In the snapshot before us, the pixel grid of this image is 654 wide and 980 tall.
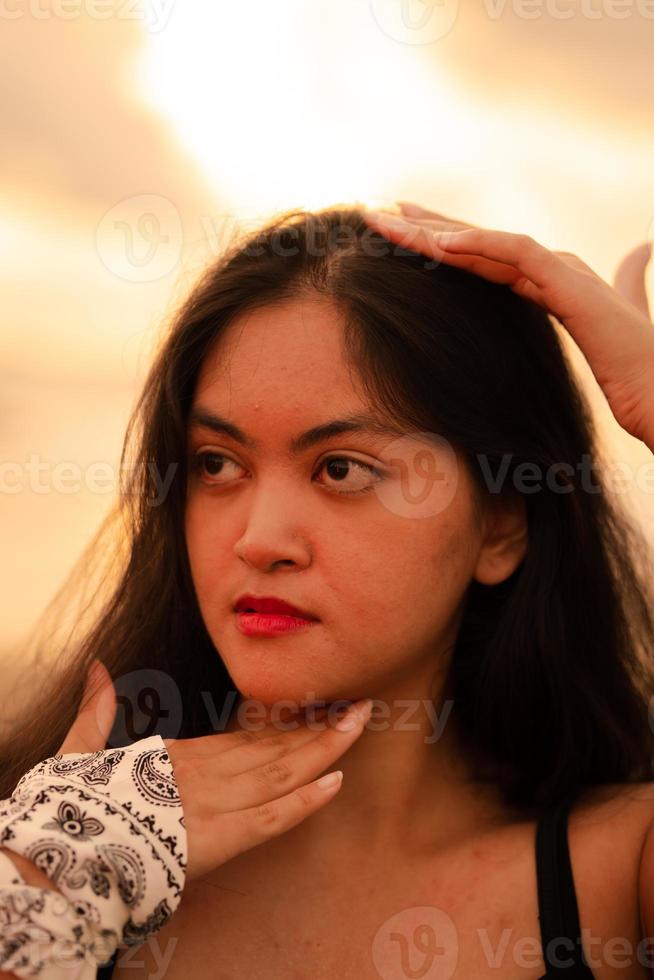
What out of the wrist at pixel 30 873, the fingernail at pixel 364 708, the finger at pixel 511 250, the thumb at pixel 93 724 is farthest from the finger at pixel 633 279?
the wrist at pixel 30 873

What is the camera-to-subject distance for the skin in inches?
95.0

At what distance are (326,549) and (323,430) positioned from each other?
0.82ft

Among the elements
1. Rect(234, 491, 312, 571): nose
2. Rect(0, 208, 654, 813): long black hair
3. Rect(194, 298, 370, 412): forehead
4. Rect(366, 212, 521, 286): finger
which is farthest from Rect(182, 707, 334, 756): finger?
Rect(366, 212, 521, 286): finger

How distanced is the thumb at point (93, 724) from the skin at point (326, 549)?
0.30 metres

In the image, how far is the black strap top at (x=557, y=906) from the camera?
2.42m

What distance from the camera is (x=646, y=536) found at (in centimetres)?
329

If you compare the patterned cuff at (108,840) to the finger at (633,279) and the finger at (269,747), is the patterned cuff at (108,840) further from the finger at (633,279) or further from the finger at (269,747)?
the finger at (633,279)

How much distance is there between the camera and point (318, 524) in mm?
2426

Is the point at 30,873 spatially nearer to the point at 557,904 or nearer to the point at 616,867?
the point at 557,904

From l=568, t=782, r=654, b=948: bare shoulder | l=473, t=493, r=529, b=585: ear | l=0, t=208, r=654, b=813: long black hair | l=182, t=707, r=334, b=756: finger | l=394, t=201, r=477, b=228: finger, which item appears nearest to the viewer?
l=182, t=707, r=334, b=756: finger

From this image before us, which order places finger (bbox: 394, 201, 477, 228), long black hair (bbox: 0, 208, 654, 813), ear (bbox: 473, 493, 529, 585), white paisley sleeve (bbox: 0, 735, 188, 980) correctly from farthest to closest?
1. finger (bbox: 394, 201, 477, 228)
2. ear (bbox: 473, 493, 529, 585)
3. long black hair (bbox: 0, 208, 654, 813)
4. white paisley sleeve (bbox: 0, 735, 188, 980)

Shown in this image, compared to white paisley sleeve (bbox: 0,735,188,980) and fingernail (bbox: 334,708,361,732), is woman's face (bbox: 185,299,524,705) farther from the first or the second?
white paisley sleeve (bbox: 0,735,188,980)

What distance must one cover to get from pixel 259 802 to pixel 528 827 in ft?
2.54

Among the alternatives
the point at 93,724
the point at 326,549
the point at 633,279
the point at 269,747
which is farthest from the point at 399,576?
the point at 633,279
